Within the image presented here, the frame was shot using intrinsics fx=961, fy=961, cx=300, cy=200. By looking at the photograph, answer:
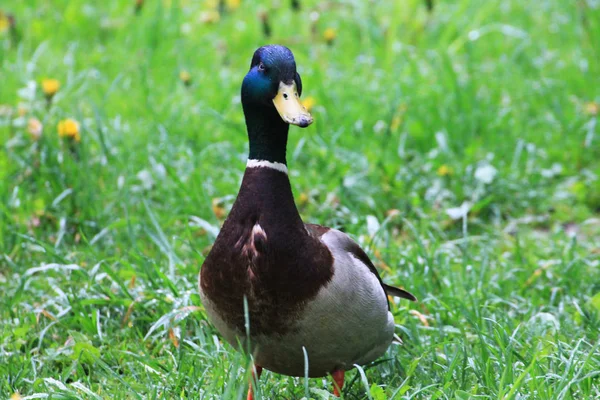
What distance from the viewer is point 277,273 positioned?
8.35 ft

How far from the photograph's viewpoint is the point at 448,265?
3768mm

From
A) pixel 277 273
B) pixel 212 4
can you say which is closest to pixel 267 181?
pixel 277 273

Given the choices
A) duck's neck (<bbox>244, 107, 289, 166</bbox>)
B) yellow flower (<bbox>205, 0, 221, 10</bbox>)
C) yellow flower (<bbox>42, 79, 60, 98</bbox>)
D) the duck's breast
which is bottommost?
the duck's breast

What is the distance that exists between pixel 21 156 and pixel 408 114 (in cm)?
198

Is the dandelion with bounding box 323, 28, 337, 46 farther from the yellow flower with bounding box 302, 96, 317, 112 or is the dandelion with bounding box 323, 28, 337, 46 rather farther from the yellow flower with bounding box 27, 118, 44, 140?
the yellow flower with bounding box 27, 118, 44, 140

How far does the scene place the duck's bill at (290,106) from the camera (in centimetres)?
241

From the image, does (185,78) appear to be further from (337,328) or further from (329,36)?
(337,328)

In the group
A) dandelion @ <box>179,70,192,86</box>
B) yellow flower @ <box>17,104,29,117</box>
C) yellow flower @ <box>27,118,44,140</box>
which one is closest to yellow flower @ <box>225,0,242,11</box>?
dandelion @ <box>179,70,192,86</box>

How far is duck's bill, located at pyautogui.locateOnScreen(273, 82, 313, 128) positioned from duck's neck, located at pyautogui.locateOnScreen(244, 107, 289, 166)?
0.10 meters

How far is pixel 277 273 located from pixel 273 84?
0.50 metres

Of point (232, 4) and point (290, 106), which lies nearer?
point (290, 106)

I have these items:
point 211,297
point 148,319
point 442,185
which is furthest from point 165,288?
point 442,185

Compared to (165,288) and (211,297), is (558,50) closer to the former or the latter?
(165,288)

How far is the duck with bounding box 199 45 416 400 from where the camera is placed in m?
2.55
